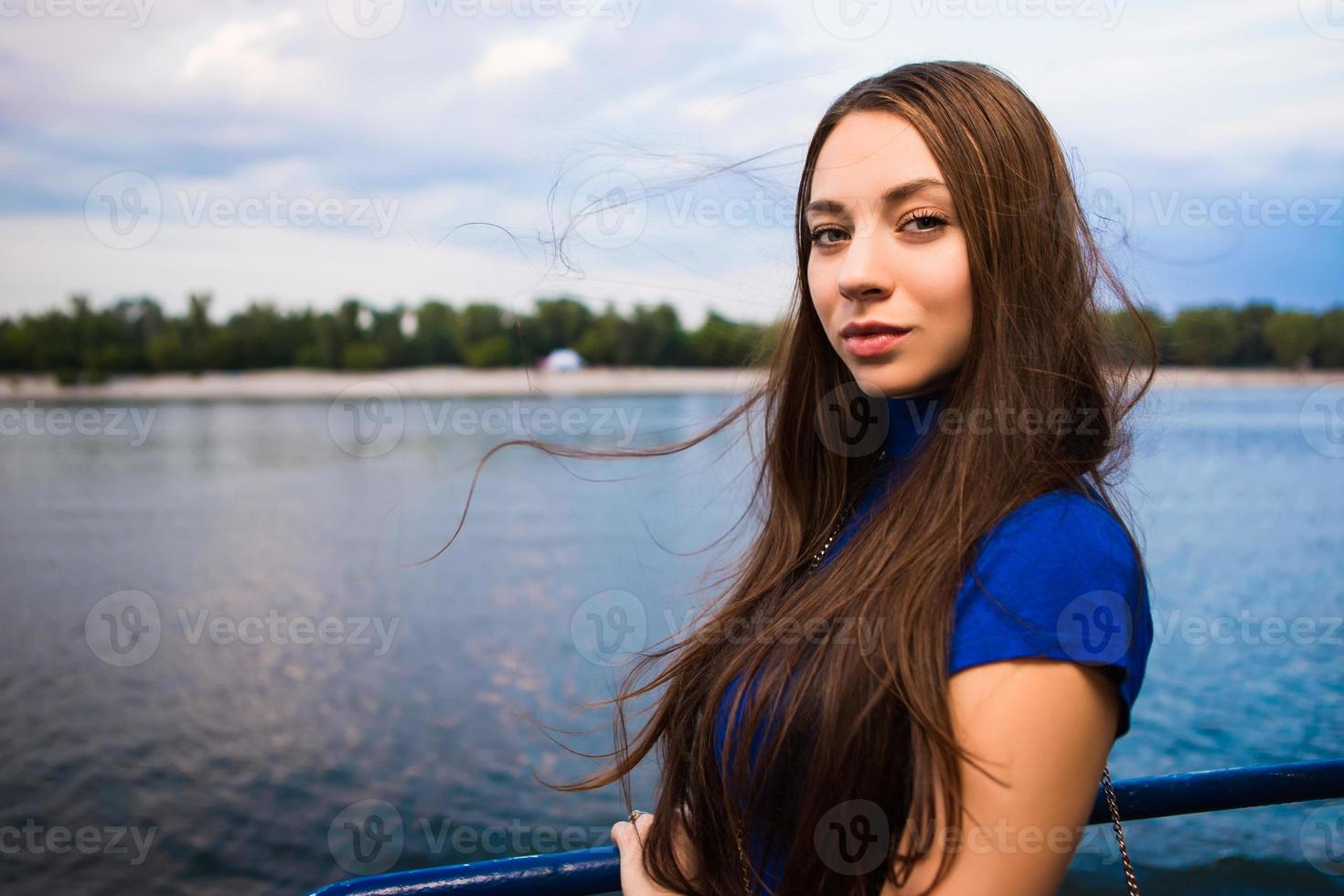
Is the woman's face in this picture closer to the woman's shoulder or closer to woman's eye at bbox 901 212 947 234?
woman's eye at bbox 901 212 947 234

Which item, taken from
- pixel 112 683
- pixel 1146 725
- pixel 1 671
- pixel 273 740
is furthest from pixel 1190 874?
pixel 1 671

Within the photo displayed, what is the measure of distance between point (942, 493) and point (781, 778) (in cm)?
39

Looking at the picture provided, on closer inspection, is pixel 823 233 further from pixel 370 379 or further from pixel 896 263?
pixel 370 379

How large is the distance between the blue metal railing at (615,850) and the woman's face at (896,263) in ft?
1.89

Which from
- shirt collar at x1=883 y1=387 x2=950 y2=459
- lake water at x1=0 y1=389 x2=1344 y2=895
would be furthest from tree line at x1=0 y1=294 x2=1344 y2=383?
shirt collar at x1=883 y1=387 x2=950 y2=459

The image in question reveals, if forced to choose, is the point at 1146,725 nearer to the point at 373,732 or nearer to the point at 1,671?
the point at 373,732

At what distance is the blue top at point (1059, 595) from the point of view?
3.50 feet

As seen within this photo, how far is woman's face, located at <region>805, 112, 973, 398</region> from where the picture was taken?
1.30m

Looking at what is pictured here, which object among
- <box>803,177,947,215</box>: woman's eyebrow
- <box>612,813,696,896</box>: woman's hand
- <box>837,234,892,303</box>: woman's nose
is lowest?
<box>612,813,696,896</box>: woman's hand

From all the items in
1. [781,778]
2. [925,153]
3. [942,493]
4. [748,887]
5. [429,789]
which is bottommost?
[429,789]

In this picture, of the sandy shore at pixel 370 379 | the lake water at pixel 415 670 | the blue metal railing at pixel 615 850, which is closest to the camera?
the blue metal railing at pixel 615 850

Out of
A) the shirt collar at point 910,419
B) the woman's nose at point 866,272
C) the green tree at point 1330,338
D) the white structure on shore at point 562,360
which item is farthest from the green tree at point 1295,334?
the white structure on shore at point 562,360

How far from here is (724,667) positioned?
4.66ft

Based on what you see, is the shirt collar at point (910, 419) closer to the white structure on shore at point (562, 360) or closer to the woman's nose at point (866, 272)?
the woman's nose at point (866, 272)
